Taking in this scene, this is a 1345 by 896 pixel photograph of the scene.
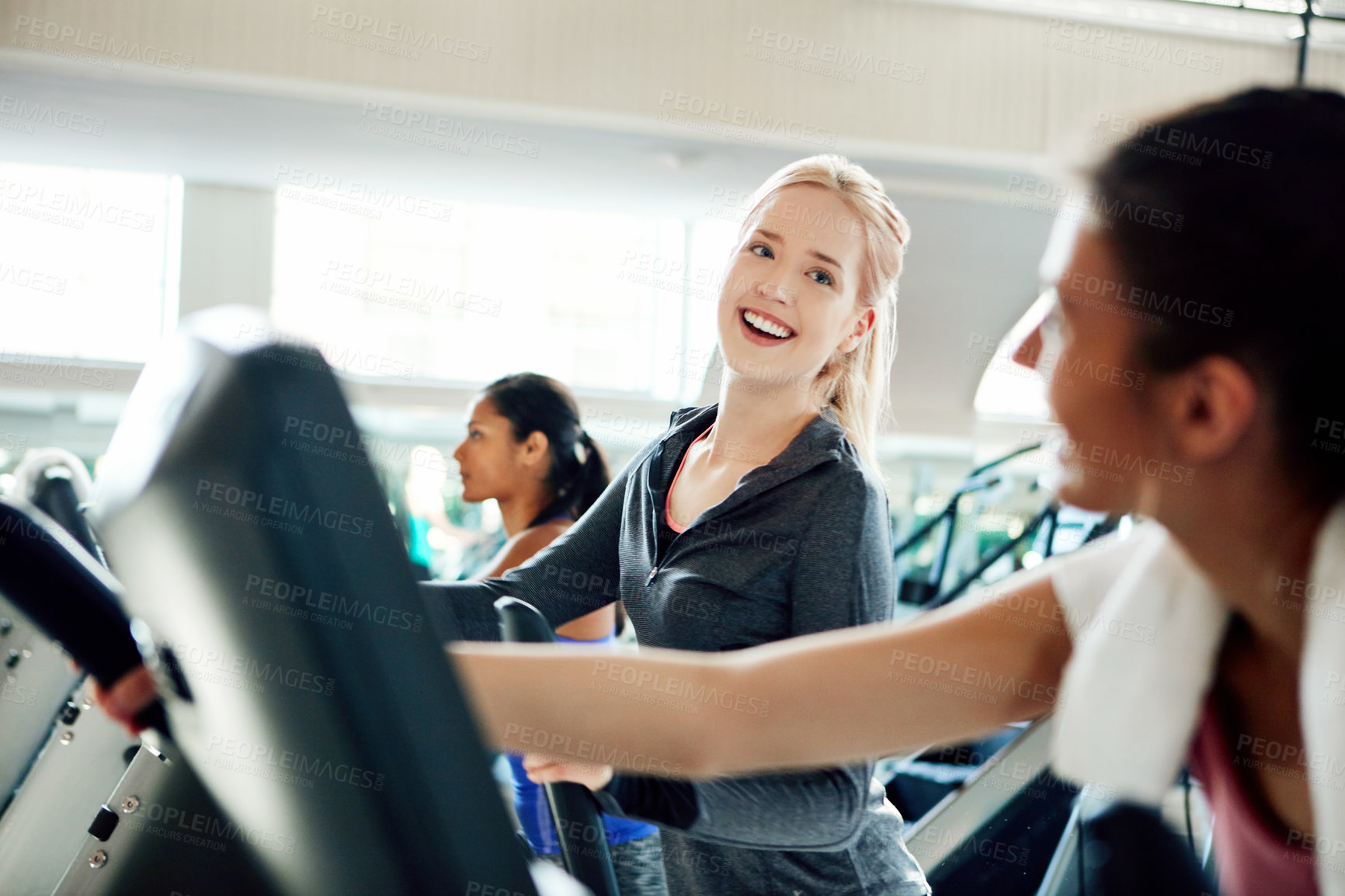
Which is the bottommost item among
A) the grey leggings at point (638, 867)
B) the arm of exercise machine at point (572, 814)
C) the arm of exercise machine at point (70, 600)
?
the grey leggings at point (638, 867)

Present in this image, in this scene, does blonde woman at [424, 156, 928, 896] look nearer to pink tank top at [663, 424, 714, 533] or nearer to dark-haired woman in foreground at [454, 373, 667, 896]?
pink tank top at [663, 424, 714, 533]

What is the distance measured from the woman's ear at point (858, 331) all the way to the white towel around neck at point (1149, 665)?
76 centimetres

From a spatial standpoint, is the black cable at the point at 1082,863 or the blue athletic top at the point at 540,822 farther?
the blue athletic top at the point at 540,822

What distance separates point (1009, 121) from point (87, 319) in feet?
20.5

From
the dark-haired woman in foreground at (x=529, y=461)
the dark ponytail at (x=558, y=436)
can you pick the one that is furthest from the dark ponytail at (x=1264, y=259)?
the dark ponytail at (x=558, y=436)

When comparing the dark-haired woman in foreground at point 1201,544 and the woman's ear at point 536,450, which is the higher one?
the dark-haired woman in foreground at point 1201,544

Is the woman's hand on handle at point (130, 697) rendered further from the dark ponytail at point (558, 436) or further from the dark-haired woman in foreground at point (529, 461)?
the dark ponytail at point (558, 436)

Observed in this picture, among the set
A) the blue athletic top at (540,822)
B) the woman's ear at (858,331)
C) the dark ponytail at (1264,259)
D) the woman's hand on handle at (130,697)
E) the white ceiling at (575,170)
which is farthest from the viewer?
the white ceiling at (575,170)

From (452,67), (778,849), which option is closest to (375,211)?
(452,67)

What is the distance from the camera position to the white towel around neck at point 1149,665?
0.60 meters

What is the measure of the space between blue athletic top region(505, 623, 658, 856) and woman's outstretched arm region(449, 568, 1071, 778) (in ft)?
2.96

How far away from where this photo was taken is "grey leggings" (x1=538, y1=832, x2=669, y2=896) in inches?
67.6

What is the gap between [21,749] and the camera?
2.07 m

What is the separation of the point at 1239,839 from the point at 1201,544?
0.60 ft
